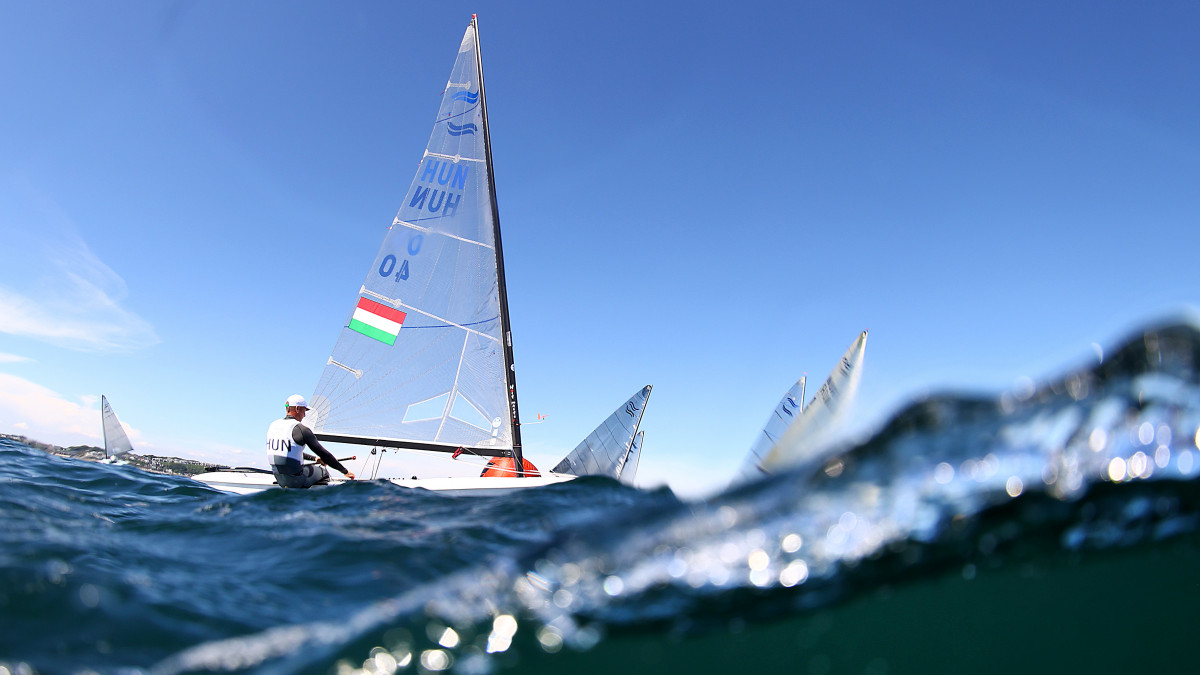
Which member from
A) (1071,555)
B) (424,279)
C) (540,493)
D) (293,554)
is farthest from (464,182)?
(1071,555)

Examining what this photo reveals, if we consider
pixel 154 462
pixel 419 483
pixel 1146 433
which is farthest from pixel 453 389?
pixel 1146 433

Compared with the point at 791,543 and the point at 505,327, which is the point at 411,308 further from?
the point at 791,543

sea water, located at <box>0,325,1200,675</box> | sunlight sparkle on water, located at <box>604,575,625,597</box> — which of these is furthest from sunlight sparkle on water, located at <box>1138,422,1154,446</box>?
sunlight sparkle on water, located at <box>604,575,625,597</box>

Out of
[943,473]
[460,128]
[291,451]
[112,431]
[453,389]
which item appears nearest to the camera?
[943,473]

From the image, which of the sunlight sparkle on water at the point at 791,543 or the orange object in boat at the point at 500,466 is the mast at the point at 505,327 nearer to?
the orange object in boat at the point at 500,466

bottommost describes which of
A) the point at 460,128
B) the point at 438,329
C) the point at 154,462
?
the point at 154,462

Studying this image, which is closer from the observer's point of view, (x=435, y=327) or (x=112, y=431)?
(x=435, y=327)

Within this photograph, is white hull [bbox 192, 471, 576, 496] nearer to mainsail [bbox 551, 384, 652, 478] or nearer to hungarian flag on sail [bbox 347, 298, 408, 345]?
hungarian flag on sail [bbox 347, 298, 408, 345]

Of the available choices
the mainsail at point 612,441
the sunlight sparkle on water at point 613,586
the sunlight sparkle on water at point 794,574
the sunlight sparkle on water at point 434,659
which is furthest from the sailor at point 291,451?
the mainsail at point 612,441

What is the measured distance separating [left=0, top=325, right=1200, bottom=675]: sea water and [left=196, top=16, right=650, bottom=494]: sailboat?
785 centimetres

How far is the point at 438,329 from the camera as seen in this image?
11.6 meters

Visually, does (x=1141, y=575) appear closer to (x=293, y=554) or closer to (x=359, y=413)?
(x=293, y=554)

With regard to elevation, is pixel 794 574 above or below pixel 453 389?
below

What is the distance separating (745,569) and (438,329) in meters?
10.5
